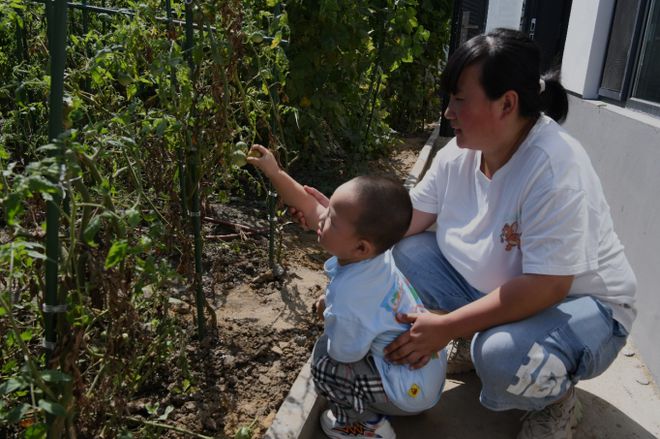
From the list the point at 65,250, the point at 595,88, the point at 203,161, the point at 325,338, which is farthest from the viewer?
the point at 595,88

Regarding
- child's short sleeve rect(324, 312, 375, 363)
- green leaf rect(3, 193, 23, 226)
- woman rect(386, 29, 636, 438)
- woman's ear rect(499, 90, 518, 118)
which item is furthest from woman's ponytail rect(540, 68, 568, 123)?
green leaf rect(3, 193, 23, 226)

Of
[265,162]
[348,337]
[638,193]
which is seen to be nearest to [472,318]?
[348,337]

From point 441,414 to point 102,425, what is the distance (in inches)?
49.3

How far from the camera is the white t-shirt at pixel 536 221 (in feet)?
6.26

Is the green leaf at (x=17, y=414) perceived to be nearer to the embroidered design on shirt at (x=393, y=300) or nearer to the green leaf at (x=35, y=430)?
the green leaf at (x=35, y=430)

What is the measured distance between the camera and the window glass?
3396 mm

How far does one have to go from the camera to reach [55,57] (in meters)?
1.23

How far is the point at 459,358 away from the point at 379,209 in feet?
3.28

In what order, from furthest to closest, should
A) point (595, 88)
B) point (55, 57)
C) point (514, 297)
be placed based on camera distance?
point (595, 88), point (514, 297), point (55, 57)

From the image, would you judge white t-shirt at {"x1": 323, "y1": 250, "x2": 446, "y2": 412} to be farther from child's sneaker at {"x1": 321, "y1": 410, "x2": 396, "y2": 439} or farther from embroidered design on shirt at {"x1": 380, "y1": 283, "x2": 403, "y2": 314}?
child's sneaker at {"x1": 321, "y1": 410, "x2": 396, "y2": 439}

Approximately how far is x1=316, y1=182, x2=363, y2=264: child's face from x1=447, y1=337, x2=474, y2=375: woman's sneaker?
84 centimetres

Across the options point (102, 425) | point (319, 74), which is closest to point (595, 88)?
point (319, 74)

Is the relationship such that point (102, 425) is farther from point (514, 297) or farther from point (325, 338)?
point (514, 297)

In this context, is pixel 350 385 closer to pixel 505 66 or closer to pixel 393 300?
pixel 393 300
